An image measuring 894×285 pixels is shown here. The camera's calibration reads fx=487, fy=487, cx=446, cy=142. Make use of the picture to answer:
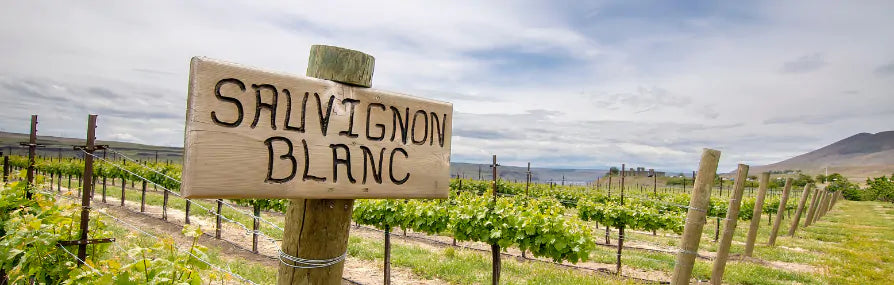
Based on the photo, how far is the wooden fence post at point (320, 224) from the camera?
2.14 meters

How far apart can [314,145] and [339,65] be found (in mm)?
376

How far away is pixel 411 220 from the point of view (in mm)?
10539

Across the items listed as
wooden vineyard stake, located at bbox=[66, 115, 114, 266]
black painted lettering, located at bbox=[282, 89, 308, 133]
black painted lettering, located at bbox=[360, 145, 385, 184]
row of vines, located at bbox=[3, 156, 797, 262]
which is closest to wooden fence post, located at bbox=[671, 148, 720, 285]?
row of vines, located at bbox=[3, 156, 797, 262]

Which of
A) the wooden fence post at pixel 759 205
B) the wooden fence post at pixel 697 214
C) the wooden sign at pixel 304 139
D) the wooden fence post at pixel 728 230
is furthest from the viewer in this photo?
the wooden fence post at pixel 759 205

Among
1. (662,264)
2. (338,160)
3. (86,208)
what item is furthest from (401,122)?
(662,264)

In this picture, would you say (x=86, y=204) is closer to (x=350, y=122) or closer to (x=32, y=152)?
(x=32, y=152)

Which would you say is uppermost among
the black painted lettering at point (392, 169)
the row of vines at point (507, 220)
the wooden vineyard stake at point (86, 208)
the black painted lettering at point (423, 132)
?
the black painted lettering at point (423, 132)

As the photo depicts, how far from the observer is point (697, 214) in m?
3.91

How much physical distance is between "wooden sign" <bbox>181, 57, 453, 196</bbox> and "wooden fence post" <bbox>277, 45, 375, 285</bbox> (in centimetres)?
13

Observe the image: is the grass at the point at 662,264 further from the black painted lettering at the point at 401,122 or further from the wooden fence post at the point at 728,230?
the black painted lettering at the point at 401,122

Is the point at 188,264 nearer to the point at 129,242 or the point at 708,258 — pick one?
the point at 129,242

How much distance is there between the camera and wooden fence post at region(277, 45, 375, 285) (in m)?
2.14

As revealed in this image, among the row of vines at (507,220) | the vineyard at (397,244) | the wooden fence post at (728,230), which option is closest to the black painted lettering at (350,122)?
the vineyard at (397,244)

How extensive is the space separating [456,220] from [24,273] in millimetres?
6179
